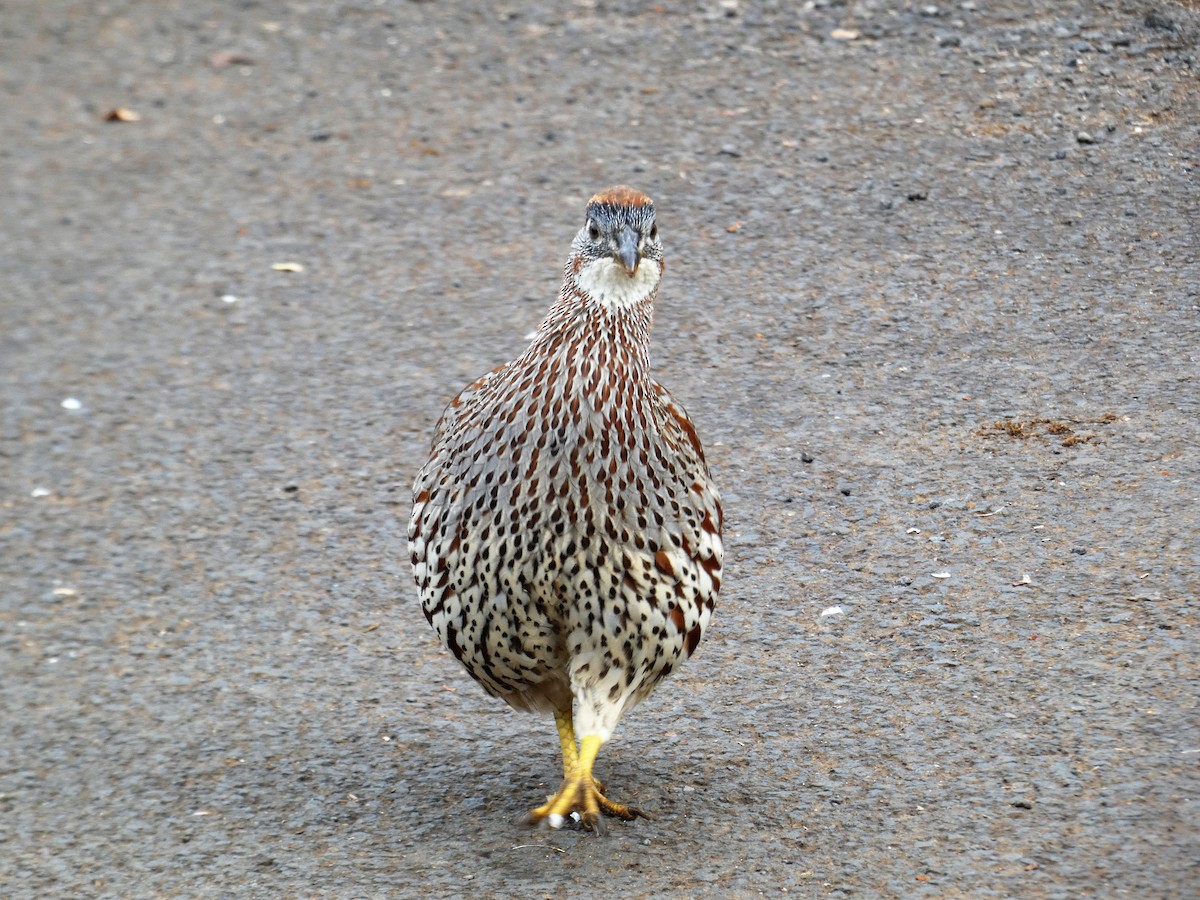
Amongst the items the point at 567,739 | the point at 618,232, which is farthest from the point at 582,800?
the point at 618,232

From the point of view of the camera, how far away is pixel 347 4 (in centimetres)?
1027

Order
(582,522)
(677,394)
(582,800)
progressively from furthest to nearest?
(677,394) < (582,800) < (582,522)

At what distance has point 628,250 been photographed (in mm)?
4145

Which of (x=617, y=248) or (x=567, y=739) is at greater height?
(x=617, y=248)

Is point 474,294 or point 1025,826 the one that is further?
point 474,294

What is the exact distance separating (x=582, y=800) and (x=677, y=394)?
8.47 feet

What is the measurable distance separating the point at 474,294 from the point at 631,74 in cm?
216

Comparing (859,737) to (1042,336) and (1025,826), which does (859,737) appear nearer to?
(1025,826)

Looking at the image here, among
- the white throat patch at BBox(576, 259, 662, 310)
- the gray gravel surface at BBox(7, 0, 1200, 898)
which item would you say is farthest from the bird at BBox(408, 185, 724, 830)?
the gray gravel surface at BBox(7, 0, 1200, 898)

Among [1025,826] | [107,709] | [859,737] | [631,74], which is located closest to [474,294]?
[631,74]

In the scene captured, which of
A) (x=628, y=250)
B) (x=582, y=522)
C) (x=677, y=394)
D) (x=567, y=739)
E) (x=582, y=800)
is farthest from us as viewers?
(x=677, y=394)

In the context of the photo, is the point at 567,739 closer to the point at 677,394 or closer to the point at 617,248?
the point at 617,248

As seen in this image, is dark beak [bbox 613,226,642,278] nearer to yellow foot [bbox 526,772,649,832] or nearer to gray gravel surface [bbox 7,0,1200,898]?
yellow foot [bbox 526,772,649,832]

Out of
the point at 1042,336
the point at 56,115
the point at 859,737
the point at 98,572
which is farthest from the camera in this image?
the point at 56,115
